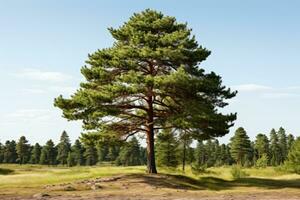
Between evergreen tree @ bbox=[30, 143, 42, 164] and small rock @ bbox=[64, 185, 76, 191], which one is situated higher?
evergreen tree @ bbox=[30, 143, 42, 164]

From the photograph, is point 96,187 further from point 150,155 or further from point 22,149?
point 22,149

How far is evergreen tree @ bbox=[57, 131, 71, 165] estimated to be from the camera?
127 meters

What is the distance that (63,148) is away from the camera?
128 meters

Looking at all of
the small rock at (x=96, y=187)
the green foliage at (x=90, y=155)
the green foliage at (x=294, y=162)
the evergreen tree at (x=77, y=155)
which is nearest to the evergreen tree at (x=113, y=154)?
the green foliage at (x=90, y=155)

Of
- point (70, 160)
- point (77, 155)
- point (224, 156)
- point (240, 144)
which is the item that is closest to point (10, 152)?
point (70, 160)

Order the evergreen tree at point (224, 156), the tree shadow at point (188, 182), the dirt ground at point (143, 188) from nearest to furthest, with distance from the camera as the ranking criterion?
the dirt ground at point (143, 188) → the tree shadow at point (188, 182) → the evergreen tree at point (224, 156)

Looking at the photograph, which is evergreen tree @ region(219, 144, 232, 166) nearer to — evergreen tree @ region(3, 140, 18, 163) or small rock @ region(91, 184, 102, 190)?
evergreen tree @ region(3, 140, 18, 163)

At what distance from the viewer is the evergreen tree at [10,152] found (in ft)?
403

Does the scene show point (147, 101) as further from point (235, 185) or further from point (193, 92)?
point (235, 185)

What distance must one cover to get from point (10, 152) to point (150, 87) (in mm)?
101438

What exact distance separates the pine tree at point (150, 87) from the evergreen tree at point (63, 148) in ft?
312

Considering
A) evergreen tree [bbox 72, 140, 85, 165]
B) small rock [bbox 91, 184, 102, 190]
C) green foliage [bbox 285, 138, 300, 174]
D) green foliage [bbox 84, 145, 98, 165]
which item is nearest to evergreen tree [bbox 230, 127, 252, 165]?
green foliage [bbox 285, 138, 300, 174]

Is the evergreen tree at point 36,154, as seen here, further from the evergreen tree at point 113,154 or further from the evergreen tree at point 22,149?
the evergreen tree at point 113,154

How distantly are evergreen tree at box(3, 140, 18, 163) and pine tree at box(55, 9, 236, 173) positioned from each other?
96433 millimetres
